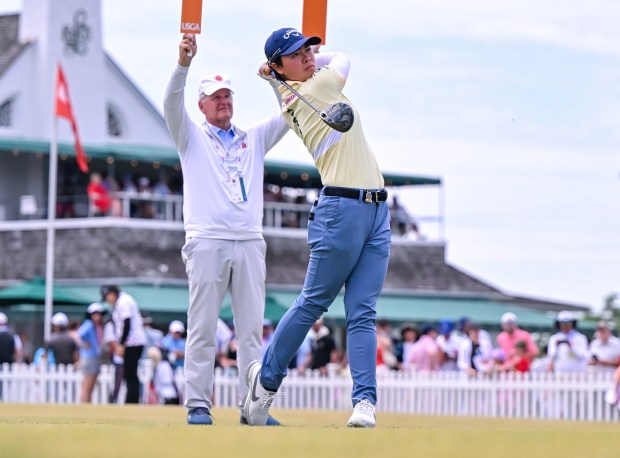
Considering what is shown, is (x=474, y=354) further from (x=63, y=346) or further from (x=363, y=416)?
(x=363, y=416)

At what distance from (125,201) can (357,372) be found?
1400 inches

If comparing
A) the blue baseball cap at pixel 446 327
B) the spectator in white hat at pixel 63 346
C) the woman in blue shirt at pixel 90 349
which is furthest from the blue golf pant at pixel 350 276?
the blue baseball cap at pixel 446 327

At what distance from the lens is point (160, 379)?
24.8m

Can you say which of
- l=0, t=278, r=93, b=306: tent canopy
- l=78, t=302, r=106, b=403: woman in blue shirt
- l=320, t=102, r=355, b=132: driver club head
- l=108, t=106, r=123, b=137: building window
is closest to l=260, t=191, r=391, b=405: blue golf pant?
l=320, t=102, r=355, b=132: driver club head

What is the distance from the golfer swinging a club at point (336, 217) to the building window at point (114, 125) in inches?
1729

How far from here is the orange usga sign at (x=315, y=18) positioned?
10422 mm

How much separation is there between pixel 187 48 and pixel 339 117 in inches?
55.7

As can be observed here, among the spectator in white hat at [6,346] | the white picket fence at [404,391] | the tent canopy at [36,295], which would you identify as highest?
the tent canopy at [36,295]

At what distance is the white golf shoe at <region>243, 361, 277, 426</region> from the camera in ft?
31.2

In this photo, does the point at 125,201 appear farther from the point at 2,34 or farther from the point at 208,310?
the point at 208,310

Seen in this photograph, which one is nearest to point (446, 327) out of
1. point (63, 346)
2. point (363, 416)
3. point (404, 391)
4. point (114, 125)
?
point (404, 391)

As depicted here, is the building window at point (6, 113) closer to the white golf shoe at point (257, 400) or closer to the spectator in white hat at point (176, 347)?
the spectator in white hat at point (176, 347)

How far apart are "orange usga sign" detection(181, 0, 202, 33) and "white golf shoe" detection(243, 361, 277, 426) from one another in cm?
202

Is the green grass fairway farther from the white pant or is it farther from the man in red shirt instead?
the man in red shirt
